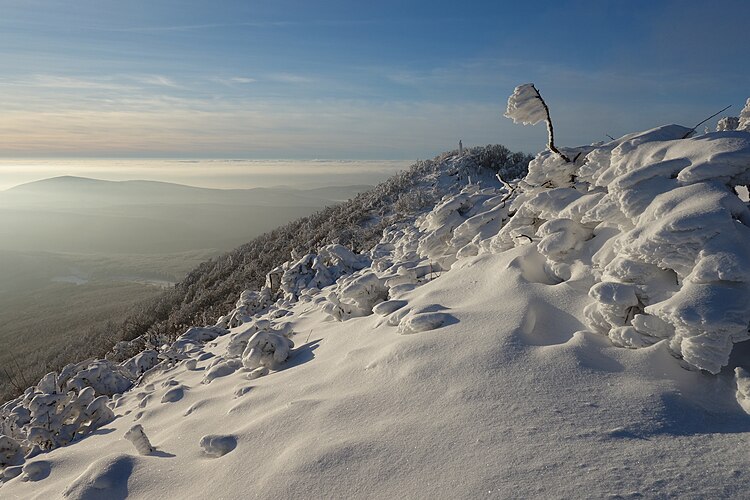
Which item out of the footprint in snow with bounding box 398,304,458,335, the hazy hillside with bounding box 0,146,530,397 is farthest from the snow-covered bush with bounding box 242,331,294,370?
the hazy hillside with bounding box 0,146,530,397

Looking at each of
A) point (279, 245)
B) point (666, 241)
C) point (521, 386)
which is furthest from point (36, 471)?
point (279, 245)

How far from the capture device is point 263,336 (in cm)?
468

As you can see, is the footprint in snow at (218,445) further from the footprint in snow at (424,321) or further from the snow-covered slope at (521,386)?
the footprint in snow at (424,321)

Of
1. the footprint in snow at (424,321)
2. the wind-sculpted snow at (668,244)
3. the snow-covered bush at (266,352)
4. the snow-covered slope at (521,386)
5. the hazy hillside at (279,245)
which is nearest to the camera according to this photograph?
the snow-covered slope at (521,386)

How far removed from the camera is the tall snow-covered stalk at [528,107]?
4945 mm

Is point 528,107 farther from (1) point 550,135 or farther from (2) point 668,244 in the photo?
(2) point 668,244

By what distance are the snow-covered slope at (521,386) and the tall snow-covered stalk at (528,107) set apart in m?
0.68

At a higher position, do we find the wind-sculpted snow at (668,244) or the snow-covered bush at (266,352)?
the wind-sculpted snow at (668,244)

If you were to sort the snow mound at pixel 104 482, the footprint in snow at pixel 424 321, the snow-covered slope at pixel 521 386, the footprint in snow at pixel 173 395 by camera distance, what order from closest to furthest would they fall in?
the snow-covered slope at pixel 521 386 → the snow mound at pixel 104 482 → the footprint in snow at pixel 424 321 → the footprint in snow at pixel 173 395

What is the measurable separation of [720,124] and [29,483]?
1038 centimetres

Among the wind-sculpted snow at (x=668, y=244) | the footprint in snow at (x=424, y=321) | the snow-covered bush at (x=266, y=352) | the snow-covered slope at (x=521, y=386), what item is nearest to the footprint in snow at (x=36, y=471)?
the snow-covered slope at (x=521, y=386)

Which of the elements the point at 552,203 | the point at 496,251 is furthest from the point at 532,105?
the point at 496,251

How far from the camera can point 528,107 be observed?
4.98 metres

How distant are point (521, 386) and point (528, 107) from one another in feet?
11.9
